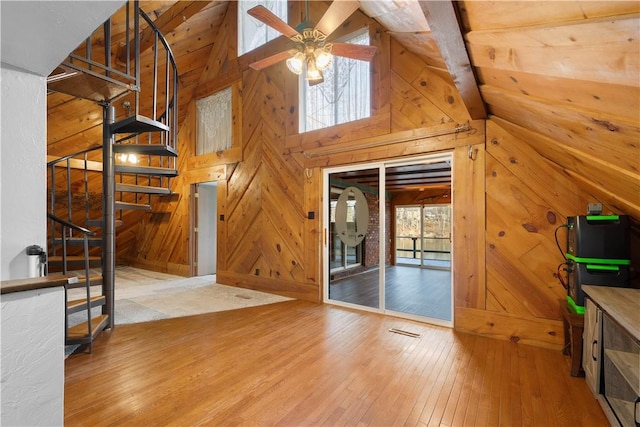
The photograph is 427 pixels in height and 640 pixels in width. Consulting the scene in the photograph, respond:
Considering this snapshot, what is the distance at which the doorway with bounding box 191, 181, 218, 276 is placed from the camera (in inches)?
243

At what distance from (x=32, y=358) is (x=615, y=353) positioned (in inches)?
113

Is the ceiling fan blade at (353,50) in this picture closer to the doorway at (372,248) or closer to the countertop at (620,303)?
the doorway at (372,248)

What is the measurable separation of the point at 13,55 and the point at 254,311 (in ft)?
11.1

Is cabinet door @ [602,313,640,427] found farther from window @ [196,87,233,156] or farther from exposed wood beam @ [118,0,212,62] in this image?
exposed wood beam @ [118,0,212,62]

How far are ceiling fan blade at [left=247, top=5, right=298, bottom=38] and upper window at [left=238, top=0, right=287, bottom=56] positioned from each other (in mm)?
2958

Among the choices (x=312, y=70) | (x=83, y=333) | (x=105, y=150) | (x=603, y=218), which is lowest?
(x=83, y=333)

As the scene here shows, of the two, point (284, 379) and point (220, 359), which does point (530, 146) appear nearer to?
point (284, 379)

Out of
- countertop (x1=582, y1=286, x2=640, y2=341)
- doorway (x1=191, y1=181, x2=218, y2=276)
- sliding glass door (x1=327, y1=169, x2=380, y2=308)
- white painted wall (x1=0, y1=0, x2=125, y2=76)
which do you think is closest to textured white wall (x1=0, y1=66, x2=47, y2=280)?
white painted wall (x1=0, y1=0, x2=125, y2=76)

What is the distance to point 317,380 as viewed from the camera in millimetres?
2133

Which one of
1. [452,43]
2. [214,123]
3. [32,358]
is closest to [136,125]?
[32,358]

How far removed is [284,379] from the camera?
7.03 ft

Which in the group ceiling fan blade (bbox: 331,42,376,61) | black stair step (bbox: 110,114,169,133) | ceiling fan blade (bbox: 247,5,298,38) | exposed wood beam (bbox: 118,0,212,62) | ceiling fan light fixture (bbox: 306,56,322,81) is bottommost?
black stair step (bbox: 110,114,169,133)

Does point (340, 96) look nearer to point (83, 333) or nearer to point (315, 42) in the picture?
point (315, 42)

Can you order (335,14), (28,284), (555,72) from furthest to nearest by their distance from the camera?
(335,14) < (555,72) < (28,284)
